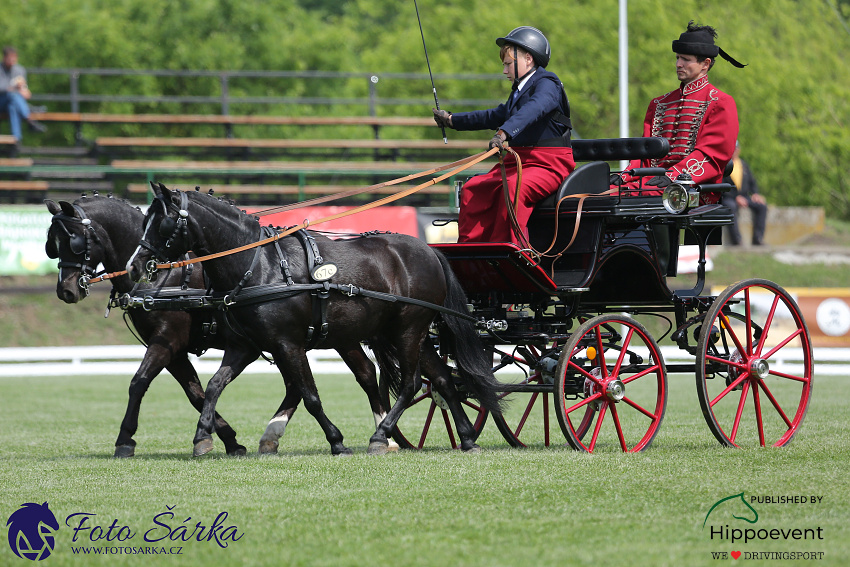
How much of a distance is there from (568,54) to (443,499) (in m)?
24.4

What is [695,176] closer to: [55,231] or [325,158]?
[55,231]

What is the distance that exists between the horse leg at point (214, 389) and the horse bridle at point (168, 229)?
32.1 inches

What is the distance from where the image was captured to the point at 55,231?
8133 millimetres

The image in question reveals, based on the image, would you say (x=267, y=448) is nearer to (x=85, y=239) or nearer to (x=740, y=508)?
(x=85, y=239)

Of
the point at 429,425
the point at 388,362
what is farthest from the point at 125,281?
the point at 429,425

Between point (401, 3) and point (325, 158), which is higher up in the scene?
point (401, 3)

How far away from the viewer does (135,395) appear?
8.16m

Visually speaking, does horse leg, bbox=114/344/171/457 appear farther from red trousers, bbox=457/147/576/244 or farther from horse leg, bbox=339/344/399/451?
red trousers, bbox=457/147/576/244

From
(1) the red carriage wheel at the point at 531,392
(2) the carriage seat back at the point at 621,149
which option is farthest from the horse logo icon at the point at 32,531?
(2) the carriage seat back at the point at 621,149

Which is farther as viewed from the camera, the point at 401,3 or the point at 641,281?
the point at 401,3

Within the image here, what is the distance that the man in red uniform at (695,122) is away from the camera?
8.13 m

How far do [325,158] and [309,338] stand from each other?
19539mm

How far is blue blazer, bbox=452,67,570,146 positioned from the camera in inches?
298

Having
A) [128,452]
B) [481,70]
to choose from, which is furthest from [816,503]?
[481,70]
